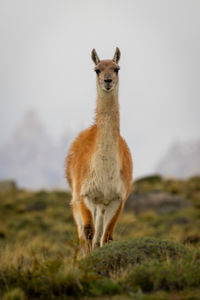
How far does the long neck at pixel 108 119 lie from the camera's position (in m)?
5.54

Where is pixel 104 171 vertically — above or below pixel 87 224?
above

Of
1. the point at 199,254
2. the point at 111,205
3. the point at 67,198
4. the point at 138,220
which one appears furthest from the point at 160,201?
the point at 199,254

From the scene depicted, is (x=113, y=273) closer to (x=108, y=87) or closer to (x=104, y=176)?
(x=104, y=176)

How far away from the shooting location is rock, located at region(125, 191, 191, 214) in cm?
1614

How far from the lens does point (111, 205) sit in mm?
5711

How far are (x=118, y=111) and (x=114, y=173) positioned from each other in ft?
2.85

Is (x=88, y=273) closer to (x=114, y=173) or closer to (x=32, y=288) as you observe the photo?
(x=32, y=288)

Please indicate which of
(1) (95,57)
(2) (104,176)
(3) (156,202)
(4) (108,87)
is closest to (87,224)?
(2) (104,176)

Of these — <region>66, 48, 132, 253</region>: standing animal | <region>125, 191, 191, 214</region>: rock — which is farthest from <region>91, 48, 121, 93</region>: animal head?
<region>125, 191, 191, 214</region>: rock

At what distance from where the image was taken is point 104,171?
5.46 meters

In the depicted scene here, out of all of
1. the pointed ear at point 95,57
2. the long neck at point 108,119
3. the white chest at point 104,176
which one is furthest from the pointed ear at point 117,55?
the white chest at point 104,176

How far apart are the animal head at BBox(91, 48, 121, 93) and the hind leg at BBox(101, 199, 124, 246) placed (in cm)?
154

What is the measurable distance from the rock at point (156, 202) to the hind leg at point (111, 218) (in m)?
10.3

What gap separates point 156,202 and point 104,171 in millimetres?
11627
